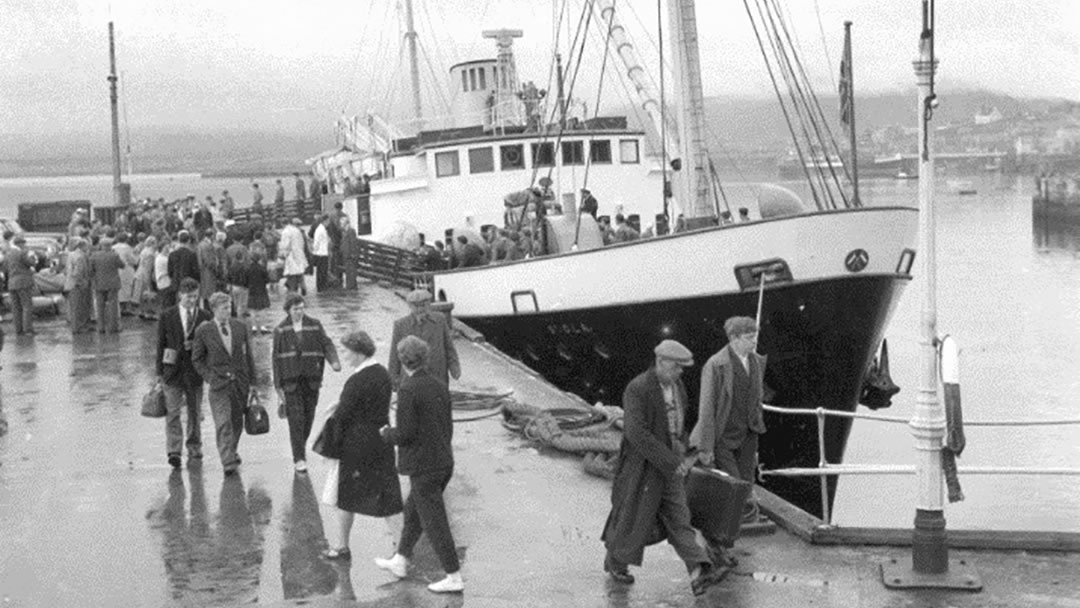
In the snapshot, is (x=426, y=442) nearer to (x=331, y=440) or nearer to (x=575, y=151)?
(x=331, y=440)

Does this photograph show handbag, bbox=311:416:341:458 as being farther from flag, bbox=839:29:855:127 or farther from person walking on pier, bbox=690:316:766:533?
flag, bbox=839:29:855:127

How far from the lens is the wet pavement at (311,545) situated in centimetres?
920

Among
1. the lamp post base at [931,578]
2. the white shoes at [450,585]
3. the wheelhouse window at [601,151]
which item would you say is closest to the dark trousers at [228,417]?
the white shoes at [450,585]

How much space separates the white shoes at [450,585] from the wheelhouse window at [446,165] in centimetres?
2213

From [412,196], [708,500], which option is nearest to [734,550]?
[708,500]

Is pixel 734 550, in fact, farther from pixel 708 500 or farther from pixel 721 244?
pixel 721 244

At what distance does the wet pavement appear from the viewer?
362 inches

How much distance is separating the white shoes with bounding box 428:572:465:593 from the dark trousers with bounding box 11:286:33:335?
15665 millimetres

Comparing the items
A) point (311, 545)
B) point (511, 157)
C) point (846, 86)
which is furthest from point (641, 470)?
point (511, 157)

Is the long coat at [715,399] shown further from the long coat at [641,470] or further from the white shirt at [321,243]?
the white shirt at [321,243]

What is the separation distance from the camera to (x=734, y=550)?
10.1 m

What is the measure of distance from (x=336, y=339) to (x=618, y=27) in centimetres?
1019

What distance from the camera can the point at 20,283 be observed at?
22.5m

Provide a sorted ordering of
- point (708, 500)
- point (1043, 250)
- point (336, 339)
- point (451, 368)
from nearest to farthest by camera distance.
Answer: point (708, 500), point (451, 368), point (336, 339), point (1043, 250)
